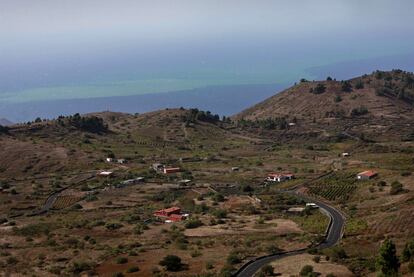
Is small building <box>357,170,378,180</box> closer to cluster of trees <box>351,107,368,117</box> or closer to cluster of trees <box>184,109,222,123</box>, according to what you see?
cluster of trees <box>184,109,222,123</box>

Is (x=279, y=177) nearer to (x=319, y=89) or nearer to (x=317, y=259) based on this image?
(x=317, y=259)

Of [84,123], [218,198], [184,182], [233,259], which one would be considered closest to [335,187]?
[218,198]

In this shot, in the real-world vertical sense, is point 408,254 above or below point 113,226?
above

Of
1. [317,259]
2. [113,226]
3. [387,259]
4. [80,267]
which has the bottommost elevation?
[113,226]

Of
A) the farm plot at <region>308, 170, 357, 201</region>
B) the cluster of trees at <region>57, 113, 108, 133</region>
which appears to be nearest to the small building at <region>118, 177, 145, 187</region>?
the farm plot at <region>308, 170, 357, 201</region>

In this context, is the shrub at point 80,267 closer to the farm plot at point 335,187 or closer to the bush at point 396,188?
the farm plot at point 335,187

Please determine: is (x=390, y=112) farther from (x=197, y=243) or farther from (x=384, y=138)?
(x=197, y=243)

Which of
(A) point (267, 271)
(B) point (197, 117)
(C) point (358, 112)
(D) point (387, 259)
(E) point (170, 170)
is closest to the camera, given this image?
(D) point (387, 259)
